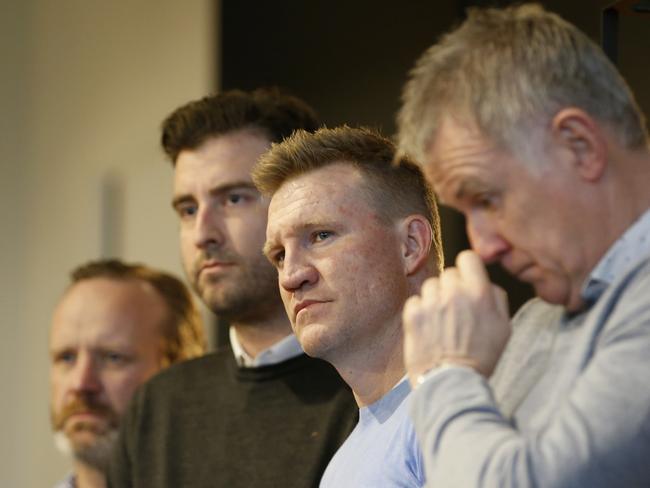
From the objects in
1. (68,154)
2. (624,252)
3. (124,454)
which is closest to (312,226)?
(624,252)

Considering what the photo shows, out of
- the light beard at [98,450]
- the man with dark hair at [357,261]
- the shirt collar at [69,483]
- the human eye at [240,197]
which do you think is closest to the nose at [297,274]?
the man with dark hair at [357,261]

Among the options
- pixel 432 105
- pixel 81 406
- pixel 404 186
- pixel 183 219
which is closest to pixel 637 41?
pixel 404 186

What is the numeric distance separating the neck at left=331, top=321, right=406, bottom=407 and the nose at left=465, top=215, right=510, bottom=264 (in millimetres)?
494

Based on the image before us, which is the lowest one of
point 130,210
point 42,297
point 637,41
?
point 42,297

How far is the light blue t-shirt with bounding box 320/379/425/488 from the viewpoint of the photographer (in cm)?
155

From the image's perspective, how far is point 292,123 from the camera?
95.6 inches

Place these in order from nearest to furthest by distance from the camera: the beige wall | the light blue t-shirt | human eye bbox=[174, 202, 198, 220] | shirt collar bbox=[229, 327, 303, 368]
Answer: the light blue t-shirt
shirt collar bbox=[229, 327, 303, 368]
human eye bbox=[174, 202, 198, 220]
the beige wall

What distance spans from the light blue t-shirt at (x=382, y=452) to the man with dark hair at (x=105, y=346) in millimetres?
1085

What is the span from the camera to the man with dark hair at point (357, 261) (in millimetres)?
1641

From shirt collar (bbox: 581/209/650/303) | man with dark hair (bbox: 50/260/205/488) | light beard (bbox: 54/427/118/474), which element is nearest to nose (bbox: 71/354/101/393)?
man with dark hair (bbox: 50/260/205/488)

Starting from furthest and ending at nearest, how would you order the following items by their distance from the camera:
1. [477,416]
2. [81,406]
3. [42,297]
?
[42,297] < [81,406] < [477,416]

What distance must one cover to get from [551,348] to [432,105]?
262 mm

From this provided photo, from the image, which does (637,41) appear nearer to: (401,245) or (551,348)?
(401,245)

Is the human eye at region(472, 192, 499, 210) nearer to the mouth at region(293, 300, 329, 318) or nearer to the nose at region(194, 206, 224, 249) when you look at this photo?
the mouth at region(293, 300, 329, 318)
